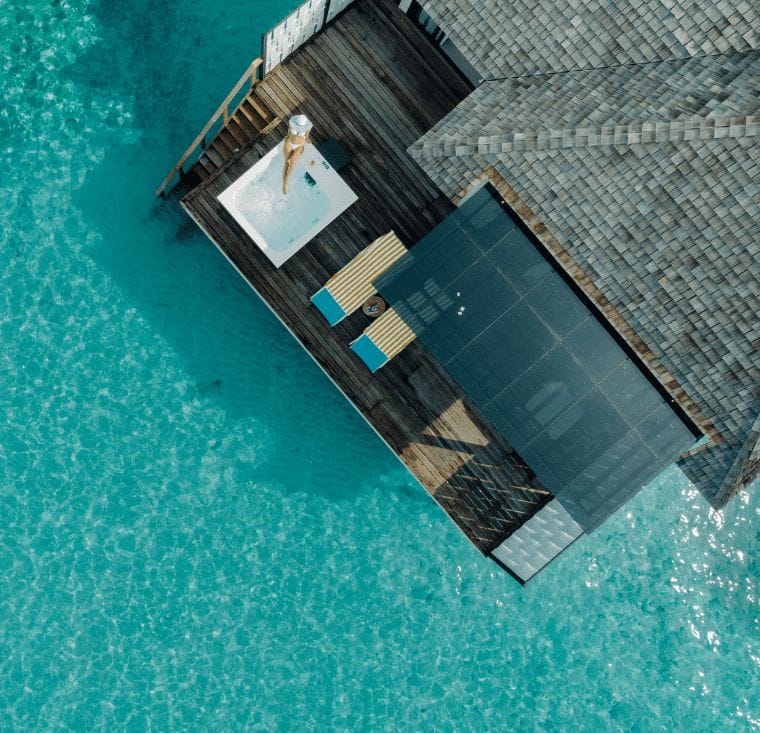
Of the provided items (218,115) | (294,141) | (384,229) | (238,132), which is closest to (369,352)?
(384,229)

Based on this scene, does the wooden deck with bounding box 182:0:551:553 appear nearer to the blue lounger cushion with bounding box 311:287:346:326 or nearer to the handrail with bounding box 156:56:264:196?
the blue lounger cushion with bounding box 311:287:346:326

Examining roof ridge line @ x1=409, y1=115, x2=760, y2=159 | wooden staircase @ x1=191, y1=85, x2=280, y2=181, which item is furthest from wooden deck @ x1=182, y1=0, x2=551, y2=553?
roof ridge line @ x1=409, y1=115, x2=760, y2=159

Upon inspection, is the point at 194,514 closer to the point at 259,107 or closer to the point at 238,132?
the point at 238,132

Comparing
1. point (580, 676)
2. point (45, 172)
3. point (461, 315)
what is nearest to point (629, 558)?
point (580, 676)

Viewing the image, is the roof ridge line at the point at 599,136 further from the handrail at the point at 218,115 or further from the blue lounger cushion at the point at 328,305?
the handrail at the point at 218,115

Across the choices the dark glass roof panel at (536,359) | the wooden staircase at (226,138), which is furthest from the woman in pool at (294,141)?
the dark glass roof panel at (536,359)
